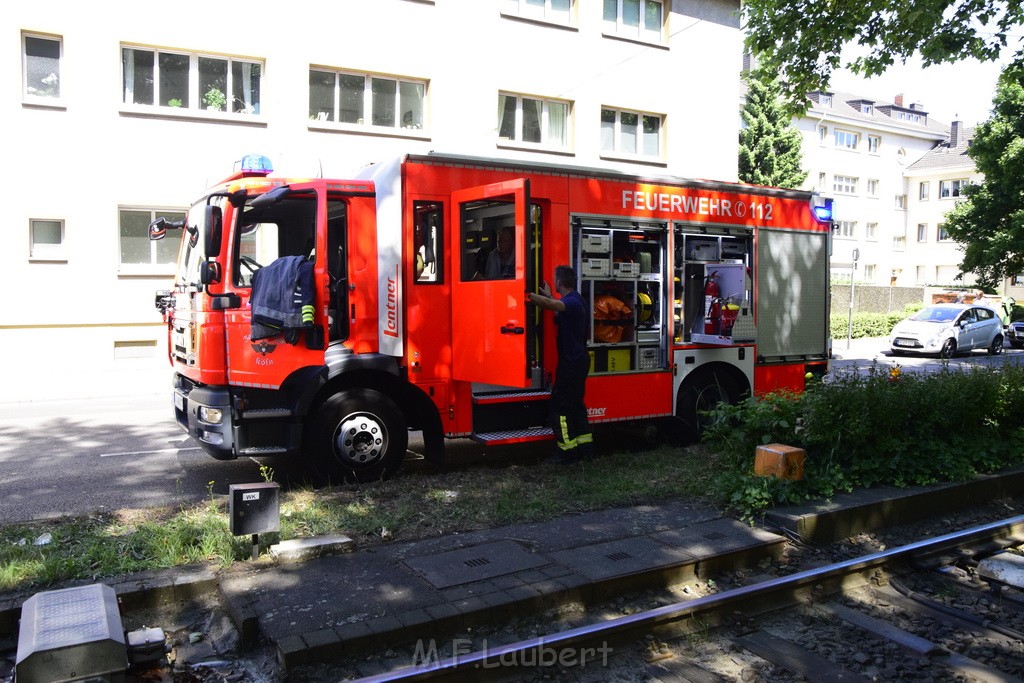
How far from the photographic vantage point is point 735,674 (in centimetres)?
415

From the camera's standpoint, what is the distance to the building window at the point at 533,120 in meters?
20.5

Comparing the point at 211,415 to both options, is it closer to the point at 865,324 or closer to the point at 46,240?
the point at 46,240

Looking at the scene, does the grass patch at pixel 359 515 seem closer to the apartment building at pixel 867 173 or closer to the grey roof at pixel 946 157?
the apartment building at pixel 867 173

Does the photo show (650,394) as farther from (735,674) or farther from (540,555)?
(735,674)

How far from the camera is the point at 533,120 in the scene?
2092 centimetres

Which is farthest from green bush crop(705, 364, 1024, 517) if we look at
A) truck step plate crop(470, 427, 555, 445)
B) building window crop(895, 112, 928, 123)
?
building window crop(895, 112, 928, 123)

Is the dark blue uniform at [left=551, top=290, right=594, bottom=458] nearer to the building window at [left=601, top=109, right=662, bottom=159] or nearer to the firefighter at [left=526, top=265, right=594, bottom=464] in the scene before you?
the firefighter at [left=526, top=265, right=594, bottom=464]

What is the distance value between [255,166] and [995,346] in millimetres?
25826

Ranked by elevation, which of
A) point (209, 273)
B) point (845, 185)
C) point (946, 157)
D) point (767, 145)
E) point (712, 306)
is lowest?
point (712, 306)

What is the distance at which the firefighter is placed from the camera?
783 cm

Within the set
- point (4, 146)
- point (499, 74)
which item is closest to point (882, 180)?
point (499, 74)

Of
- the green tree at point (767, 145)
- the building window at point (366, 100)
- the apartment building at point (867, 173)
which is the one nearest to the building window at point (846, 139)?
the apartment building at point (867, 173)

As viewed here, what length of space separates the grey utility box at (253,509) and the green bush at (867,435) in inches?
134

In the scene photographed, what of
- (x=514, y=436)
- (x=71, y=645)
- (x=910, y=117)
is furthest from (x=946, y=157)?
(x=71, y=645)
